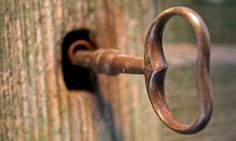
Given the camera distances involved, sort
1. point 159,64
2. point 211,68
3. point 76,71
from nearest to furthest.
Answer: point 159,64 < point 76,71 < point 211,68

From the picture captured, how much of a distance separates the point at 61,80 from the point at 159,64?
11 centimetres

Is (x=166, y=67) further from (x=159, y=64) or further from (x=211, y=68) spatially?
(x=211, y=68)

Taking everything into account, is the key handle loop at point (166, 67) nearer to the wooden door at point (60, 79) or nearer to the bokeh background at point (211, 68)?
the wooden door at point (60, 79)

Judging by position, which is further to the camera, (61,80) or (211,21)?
(211,21)

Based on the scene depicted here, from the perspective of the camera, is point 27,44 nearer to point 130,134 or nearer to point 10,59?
point 10,59

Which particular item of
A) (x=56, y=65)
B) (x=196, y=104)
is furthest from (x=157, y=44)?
(x=196, y=104)

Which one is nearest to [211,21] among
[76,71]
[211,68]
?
[211,68]

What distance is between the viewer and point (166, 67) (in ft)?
0.84

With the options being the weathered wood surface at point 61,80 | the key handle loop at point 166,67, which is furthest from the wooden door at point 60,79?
the key handle loop at point 166,67

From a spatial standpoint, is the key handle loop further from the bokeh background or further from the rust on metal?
the bokeh background

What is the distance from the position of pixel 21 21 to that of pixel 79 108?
0.30ft

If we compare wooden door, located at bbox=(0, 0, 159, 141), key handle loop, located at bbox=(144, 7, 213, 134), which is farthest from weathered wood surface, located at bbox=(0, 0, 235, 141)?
key handle loop, located at bbox=(144, 7, 213, 134)

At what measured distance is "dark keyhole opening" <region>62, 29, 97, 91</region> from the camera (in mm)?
346

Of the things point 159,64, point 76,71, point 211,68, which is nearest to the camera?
point 159,64
